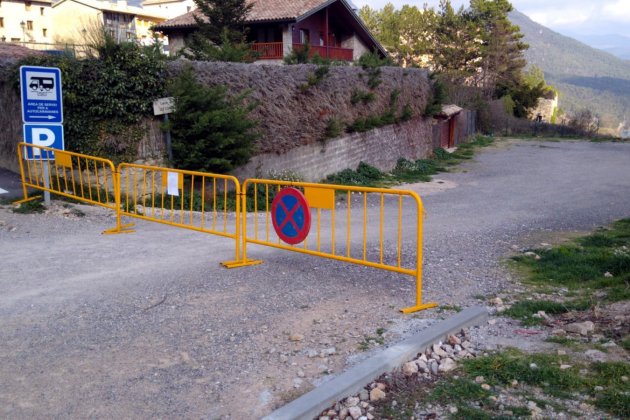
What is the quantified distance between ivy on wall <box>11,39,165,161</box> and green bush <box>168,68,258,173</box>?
0.71m

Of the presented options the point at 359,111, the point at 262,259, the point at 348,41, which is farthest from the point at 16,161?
the point at 348,41

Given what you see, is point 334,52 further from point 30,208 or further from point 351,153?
point 30,208

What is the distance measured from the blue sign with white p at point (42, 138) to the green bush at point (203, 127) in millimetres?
2497

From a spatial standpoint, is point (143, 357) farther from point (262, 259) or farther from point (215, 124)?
point (215, 124)

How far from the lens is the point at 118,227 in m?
9.66

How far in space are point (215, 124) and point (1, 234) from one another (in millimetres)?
4856

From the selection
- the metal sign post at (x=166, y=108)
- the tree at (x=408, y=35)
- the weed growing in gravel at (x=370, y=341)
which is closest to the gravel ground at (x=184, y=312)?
the weed growing in gravel at (x=370, y=341)

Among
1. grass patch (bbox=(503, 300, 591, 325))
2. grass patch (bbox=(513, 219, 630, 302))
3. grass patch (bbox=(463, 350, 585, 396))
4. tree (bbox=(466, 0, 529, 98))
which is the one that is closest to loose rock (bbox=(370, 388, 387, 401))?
grass patch (bbox=(463, 350, 585, 396))

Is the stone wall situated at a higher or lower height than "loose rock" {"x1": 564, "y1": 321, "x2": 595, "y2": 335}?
higher

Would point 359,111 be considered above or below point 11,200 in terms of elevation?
above

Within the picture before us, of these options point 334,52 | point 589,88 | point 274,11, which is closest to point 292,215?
point 274,11

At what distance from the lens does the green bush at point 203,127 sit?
12.6m

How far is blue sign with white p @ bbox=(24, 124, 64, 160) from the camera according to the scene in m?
10.5

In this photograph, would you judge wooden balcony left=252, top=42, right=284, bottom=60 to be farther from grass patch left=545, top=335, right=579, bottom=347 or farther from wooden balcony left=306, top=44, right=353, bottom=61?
grass patch left=545, top=335, right=579, bottom=347
